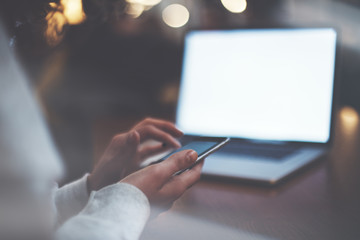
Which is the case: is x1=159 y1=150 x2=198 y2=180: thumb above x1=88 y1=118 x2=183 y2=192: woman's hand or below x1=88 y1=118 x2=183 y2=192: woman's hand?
above

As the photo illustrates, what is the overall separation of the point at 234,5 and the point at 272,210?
105cm

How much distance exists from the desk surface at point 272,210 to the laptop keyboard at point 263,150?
2.7 inches

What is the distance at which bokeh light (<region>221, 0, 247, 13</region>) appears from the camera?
1.25 m

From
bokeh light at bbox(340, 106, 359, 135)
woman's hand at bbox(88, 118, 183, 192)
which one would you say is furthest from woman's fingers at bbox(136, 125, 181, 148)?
bokeh light at bbox(340, 106, 359, 135)

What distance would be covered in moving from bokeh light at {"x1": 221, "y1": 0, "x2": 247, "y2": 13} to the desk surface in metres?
0.84

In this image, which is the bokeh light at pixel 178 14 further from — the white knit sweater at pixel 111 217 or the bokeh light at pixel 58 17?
the white knit sweater at pixel 111 217

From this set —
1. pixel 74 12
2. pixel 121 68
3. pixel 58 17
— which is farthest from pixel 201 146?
pixel 121 68

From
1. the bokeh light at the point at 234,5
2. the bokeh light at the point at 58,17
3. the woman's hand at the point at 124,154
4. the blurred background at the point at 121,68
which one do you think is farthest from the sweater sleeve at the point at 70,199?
the bokeh light at the point at 234,5

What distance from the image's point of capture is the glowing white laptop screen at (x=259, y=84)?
2.17ft

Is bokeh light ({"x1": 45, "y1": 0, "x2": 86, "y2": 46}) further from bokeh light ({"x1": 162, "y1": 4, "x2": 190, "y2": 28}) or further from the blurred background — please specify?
bokeh light ({"x1": 162, "y1": 4, "x2": 190, "y2": 28})

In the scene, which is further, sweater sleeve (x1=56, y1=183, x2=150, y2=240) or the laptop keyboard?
the laptop keyboard

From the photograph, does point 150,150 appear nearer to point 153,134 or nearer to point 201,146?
point 153,134

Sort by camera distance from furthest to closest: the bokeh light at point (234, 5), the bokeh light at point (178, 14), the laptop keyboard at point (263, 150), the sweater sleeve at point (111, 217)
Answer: the bokeh light at point (178, 14) → the bokeh light at point (234, 5) → the laptop keyboard at point (263, 150) → the sweater sleeve at point (111, 217)

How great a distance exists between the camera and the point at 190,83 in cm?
78
